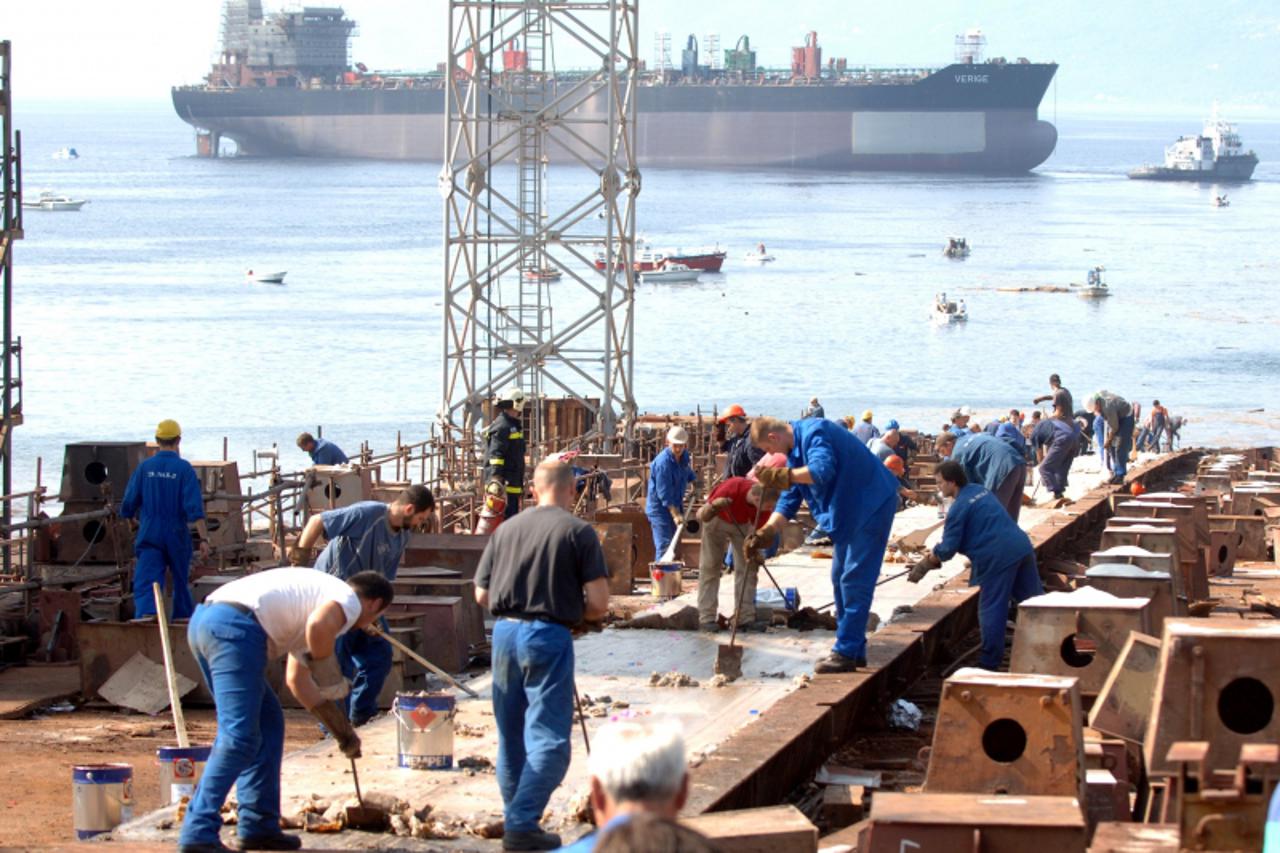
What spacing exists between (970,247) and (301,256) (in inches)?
1689

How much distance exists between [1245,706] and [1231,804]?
123cm

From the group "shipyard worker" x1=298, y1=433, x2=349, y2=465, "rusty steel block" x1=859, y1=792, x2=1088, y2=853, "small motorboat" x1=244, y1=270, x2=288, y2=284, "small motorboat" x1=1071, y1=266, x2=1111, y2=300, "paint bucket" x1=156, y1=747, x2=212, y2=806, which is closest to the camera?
"rusty steel block" x1=859, y1=792, x2=1088, y2=853

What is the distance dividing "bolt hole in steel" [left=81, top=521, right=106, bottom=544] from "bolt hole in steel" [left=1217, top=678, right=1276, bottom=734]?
31.5 ft

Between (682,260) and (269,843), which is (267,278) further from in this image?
(269,843)

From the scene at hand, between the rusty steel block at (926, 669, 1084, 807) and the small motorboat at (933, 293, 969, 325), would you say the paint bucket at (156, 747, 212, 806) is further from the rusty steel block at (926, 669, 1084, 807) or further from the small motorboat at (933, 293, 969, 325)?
the small motorboat at (933, 293, 969, 325)

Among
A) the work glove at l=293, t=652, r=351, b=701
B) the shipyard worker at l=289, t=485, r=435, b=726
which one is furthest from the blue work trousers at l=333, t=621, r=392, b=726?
the work glove at l=293, t=652, r=351, b=701

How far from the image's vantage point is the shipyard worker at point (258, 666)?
23.6 feet

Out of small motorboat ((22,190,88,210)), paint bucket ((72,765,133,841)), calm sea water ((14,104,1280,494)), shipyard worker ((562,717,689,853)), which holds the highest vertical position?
shipyard worker ((562,717,689,853))

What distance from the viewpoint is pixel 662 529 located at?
15430 millimetres

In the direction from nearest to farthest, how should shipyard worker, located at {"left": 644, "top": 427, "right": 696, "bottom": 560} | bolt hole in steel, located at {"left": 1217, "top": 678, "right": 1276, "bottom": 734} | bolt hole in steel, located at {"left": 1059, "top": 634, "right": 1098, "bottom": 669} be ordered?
bolt hole in steel, located at {"left": 1217, "top": 678, "right": 1276, "bottom": 734}, bolt hole in steel, located at {"left": 1059, "top": 634, "right": 1098, "bottom": 669}, shipyard worker, located at {"left": 644, "top": 427, "right": 696, "bottom": 560}

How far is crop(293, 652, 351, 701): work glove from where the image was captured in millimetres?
7523

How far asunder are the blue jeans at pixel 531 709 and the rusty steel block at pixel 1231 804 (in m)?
2.21

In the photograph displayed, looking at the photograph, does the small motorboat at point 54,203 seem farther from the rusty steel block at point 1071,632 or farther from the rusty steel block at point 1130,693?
the rusty steel block at point 1130,693

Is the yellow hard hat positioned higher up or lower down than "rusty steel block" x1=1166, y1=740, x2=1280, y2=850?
higher up
